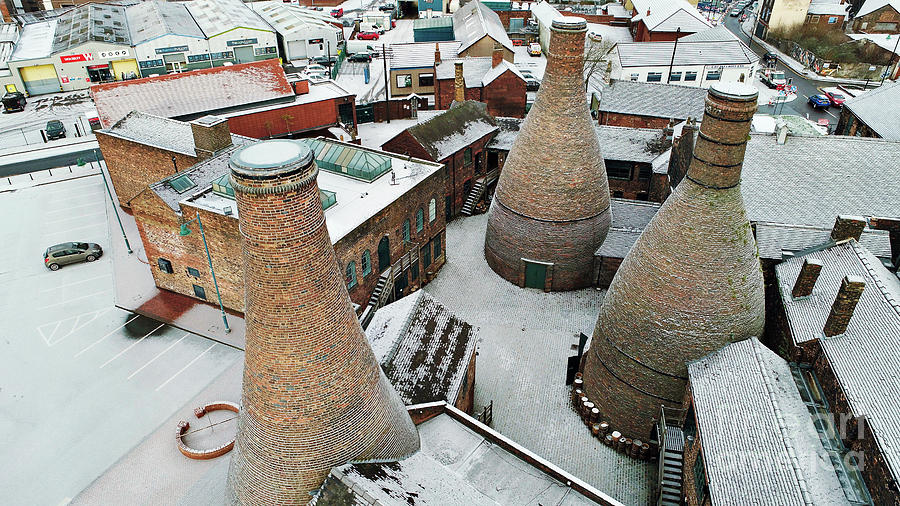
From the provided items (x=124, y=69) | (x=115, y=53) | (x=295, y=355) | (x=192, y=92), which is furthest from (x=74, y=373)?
(x=115, y=53)

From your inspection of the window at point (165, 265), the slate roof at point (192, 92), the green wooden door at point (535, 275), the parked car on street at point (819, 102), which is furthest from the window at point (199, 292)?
the parked car on street at point (819, 102)

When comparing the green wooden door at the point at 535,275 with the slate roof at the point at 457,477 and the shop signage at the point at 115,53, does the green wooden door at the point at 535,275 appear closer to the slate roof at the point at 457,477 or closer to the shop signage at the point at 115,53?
the slate roof at the point at 457,477

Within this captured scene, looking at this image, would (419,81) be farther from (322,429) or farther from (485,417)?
(322,429)

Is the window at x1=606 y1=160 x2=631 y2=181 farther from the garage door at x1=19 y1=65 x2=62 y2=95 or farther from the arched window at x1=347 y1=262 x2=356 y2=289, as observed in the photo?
the garage door at x1=19 y1=65 x2=62 y2=95

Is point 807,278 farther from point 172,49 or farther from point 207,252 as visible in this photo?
point 172,49

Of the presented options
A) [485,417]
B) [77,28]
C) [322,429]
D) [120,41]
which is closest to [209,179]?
[485,417]

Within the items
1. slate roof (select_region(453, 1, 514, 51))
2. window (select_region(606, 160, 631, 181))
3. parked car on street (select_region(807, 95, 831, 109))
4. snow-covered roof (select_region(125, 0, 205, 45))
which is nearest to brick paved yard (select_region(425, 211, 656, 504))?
window (select_region(606, 160, 631, 181))
